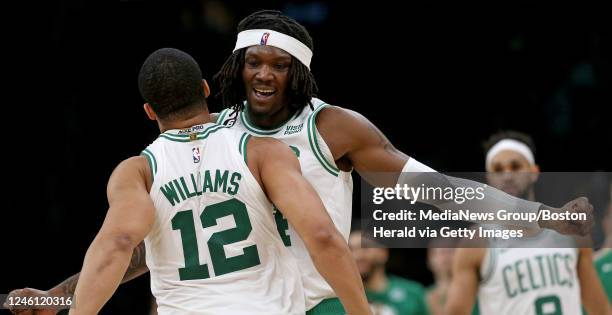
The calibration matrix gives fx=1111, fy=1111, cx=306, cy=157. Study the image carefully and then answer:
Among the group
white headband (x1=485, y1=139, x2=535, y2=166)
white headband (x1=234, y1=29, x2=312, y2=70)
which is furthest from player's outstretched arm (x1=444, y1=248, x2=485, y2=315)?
white headband (x1=234, y1=29, x2=312, y2=70)

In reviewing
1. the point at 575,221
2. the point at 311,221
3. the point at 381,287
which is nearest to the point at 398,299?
the point at 381,287

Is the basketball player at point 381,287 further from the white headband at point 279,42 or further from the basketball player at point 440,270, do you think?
the white headband at point 279,42

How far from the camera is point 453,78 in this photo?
34.7 ft

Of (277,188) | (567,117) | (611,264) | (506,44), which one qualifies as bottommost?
(277,188)

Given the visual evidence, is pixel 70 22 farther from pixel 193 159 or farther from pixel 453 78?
pixel 193 159

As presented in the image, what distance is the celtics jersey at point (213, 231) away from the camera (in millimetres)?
4164

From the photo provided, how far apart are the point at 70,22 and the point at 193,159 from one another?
6.08m

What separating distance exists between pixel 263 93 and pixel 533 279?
3413 mm

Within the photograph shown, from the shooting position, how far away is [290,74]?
4.96 m

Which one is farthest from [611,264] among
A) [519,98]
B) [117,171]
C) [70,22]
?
[117,171]

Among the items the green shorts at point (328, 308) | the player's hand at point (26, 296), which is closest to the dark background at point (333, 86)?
the player's hand at point (26, 296)

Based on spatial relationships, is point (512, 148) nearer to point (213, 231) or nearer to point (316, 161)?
point (316, 161)

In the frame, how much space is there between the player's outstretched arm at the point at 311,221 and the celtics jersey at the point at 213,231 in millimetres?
84

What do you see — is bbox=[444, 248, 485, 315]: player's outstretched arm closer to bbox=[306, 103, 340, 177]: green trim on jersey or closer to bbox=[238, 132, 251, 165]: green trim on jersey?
bbox=[306, 103, 340, 177]: green trim on jersey
